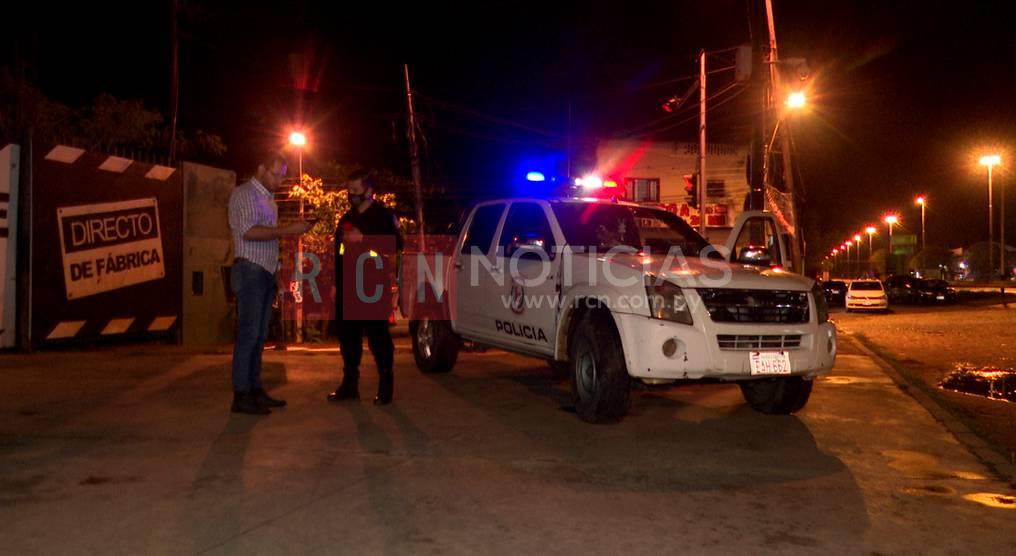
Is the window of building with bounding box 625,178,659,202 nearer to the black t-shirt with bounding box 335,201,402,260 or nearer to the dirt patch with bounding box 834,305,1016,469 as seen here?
the dirt patch with bounding box 834,305,1016,469

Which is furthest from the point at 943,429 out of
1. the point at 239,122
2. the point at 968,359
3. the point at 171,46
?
the point at 239,122

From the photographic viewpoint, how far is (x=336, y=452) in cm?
574

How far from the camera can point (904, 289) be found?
1706 inches

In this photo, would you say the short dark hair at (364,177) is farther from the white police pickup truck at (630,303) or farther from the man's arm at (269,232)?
Result: the white police pickup truck at (630,303)

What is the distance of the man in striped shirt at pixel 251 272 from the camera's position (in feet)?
22.4

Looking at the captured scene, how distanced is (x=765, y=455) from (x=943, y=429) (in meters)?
2.04

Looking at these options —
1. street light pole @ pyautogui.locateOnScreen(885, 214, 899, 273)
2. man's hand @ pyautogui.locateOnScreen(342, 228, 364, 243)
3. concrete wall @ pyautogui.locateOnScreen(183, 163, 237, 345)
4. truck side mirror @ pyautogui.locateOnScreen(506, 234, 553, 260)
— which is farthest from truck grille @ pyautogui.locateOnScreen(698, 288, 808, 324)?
street light pole @ pyautogui.locateOnScreen(885, 214, 899, 273)

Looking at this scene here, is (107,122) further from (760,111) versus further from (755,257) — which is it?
(755,257)

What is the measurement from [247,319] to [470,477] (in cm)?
255

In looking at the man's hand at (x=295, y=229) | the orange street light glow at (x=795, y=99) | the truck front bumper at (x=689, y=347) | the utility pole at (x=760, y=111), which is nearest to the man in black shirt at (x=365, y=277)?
the man's hand at (x=295, y=229)

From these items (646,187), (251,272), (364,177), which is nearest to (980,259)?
(646,187)

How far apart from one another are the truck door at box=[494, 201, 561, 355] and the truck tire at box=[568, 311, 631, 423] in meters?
0.50

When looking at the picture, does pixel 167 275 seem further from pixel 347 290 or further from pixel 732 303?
pixel 732 303

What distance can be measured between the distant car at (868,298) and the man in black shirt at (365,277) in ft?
99.2
